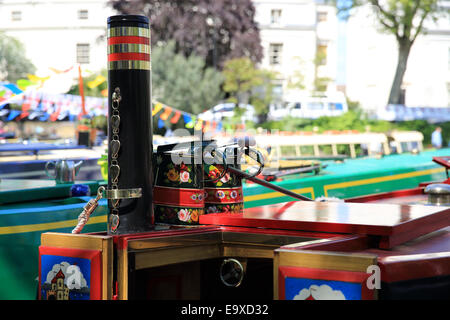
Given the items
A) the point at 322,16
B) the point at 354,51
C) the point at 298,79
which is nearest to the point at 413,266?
the point at 298,79

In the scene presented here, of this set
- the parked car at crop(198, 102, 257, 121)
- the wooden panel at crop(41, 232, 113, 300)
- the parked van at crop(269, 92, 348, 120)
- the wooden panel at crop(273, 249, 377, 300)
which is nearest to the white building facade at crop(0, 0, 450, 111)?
the parked van at crop(269, 92, 348, 120)

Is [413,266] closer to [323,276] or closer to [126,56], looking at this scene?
[323,276]

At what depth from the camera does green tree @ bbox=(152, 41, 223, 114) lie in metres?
28.4

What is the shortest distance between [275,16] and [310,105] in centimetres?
989

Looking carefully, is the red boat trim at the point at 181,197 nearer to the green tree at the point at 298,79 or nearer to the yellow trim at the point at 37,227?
the yellow trim at the point at 37,227

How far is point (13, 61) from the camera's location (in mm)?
31672

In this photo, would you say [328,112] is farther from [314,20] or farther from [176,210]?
[176,210]

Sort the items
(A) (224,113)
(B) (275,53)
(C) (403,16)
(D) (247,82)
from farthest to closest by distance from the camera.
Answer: (B) (275,53) < (D) (247,82) < (C) (403,16) < (A) (224,113)

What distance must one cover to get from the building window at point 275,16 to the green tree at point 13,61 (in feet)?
45.6

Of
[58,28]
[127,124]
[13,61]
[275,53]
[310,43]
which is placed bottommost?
[127,124]

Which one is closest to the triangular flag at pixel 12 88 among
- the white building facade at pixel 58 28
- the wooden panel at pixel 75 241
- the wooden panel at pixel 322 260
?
the wooden panel at pixel 75 241

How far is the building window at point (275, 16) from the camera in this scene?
38.5 meters

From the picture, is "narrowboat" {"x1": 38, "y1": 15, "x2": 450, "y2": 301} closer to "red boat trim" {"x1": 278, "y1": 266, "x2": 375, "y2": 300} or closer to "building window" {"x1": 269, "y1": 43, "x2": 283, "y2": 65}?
"red boat trim" {"x1": 278, "y1": 266, "x2": 375, "y2": 300}

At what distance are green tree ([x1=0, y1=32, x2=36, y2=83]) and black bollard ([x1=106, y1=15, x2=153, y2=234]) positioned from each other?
97.8ft
